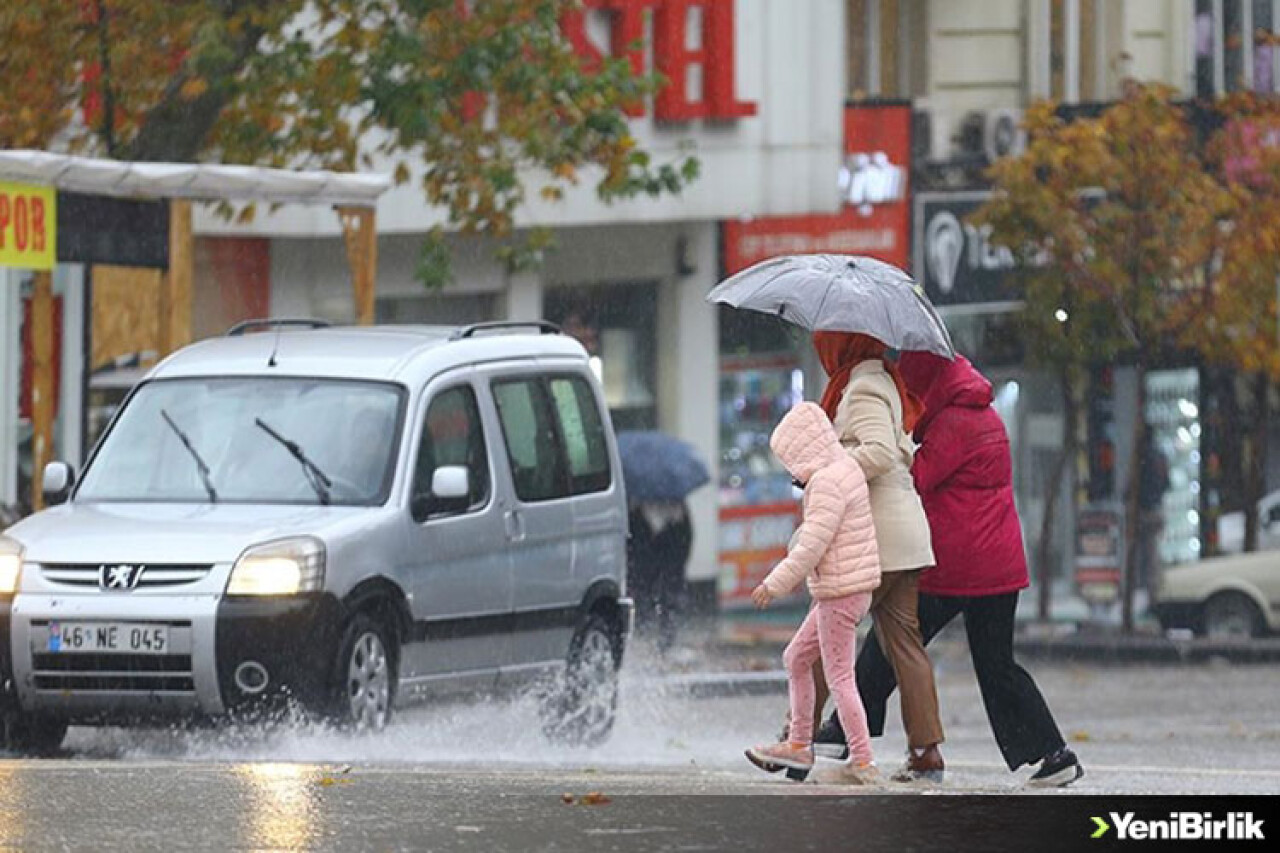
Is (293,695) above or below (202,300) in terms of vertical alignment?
below

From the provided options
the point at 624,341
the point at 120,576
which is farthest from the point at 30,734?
the point at 624,341

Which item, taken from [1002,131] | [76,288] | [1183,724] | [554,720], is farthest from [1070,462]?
[554,720]

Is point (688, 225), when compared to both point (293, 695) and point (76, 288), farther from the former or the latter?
point (293, 695)

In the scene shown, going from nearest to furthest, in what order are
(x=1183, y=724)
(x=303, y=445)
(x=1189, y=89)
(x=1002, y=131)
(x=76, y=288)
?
(x=303, y=445)
(x=1183, y=724)
(x=76, y=288)
(x=1002, y=131)
(x=1189, y=89)

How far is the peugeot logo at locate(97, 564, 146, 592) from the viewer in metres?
13.7

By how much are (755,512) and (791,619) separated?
5.25ft

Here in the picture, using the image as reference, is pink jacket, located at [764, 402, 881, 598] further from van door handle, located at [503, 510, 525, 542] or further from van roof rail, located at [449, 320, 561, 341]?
van roof rail, located at [449, 320, 561, 341]

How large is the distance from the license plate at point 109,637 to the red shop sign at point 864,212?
2054 centimetres

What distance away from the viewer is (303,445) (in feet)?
48.5

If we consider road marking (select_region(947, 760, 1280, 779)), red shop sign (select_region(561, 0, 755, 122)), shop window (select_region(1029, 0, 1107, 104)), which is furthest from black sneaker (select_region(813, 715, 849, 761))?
shop window (select_region(1029, 0, 1107, 104))

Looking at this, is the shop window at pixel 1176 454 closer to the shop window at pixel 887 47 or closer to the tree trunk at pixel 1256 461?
the tree trunk at pixel 1256 461

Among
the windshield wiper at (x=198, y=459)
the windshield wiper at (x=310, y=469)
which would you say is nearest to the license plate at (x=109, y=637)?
the windshield wiper at (x=198, y=459)

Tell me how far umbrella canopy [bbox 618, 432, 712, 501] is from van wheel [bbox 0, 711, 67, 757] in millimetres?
10952

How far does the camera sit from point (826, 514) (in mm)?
10688
